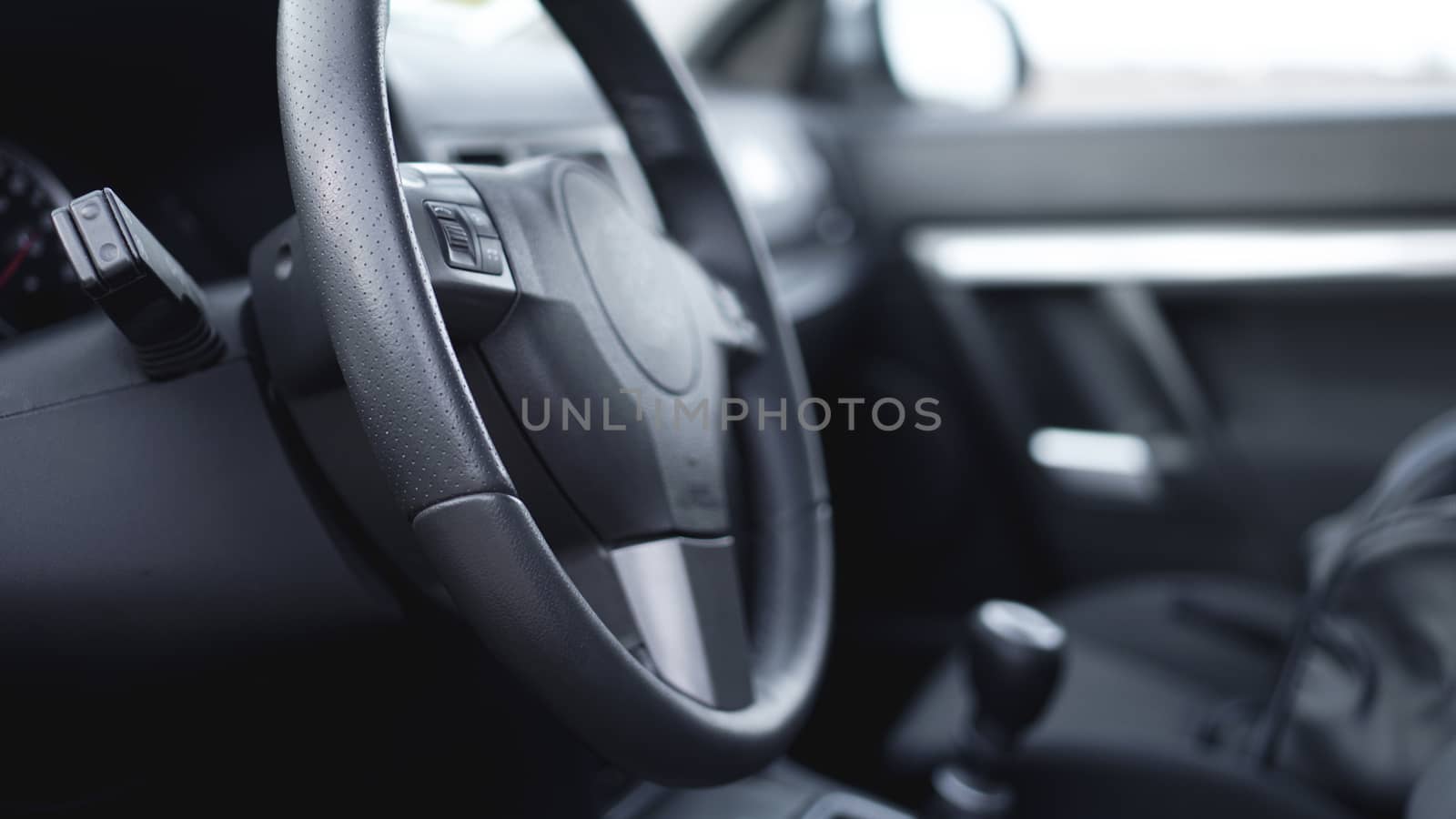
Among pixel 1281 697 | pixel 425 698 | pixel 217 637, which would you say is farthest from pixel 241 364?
pixel 1281 697

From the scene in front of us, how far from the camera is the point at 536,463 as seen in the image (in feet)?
2.12

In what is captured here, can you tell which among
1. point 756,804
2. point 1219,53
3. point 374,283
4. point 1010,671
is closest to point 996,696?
point 1010,671

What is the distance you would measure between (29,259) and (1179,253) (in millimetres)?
1364

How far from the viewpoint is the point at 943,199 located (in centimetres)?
175

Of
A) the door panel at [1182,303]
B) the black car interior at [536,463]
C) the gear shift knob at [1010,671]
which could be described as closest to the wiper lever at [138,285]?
the black car interior at [536,463]

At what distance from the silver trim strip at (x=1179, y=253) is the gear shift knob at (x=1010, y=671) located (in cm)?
85

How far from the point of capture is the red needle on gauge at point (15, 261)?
79 centimetres

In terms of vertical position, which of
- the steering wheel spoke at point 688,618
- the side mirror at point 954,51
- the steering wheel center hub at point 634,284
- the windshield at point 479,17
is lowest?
the steering wheel spoke at point 688,618

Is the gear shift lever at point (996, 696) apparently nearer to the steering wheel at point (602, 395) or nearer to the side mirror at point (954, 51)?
the steering wheel at point (602, 395)

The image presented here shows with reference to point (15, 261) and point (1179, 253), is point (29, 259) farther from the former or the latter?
point (1179, 253)

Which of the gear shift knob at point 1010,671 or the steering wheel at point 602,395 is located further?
the gear shift knob at point 1010,671

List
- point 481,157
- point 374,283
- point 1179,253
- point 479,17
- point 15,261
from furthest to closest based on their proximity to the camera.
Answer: point 1179,253, point 479,17, point 481,157, point 15,261, point 374,283

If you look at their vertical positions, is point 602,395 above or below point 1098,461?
above

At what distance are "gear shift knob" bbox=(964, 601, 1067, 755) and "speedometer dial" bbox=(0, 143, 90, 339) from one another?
70 cm
